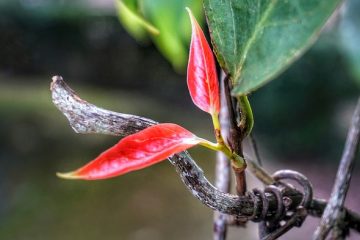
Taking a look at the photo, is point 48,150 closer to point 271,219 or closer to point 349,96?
point 349,96

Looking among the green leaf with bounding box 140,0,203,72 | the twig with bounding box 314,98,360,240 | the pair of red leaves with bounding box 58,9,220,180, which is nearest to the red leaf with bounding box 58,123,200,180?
the pair of red leaves with bounding box 58,9,220,180

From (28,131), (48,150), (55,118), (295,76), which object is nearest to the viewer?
(295,76)

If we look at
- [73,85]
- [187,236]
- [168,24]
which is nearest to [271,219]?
[168,24]

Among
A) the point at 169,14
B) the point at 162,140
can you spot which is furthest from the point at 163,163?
the point at 162,140

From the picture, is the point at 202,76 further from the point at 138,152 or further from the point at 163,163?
the point at 163,163

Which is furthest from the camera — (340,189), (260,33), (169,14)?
(169,14)

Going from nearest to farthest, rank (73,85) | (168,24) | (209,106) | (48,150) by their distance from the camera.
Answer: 1. (209,106)
2. (168,24)
3. (48,150)
4. (73,85)

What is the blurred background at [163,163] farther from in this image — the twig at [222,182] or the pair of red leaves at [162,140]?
the pair of red leaves at [162,140]
